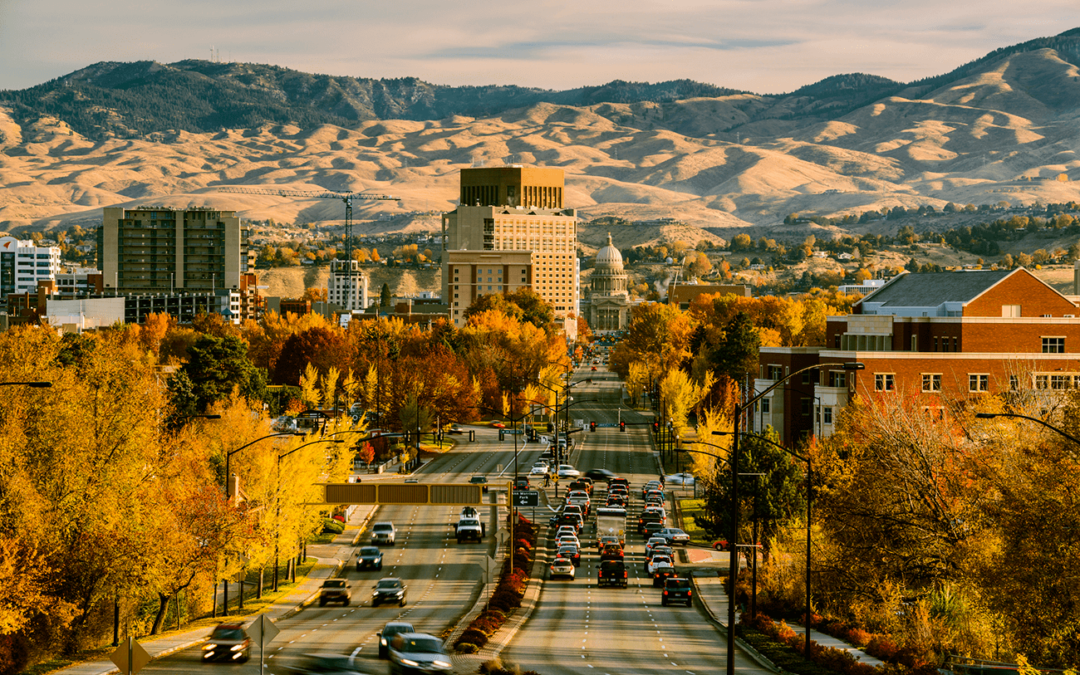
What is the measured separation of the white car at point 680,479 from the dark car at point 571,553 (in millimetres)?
33859

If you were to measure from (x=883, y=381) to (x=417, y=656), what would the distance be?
71.3 m

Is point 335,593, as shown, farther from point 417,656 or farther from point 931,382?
point 931,382

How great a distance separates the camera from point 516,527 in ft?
304

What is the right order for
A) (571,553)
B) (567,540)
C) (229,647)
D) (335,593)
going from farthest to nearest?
(567,540), (571,553), (335,593), (229,647)

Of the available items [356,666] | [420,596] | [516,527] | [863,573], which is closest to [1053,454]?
[863,573]

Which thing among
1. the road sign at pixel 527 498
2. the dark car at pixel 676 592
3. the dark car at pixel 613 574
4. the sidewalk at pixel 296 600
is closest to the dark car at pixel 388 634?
the sidewalk at pixel 296 600

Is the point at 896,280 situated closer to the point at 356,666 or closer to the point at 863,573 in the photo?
the point at 863,573

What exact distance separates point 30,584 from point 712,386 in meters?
117

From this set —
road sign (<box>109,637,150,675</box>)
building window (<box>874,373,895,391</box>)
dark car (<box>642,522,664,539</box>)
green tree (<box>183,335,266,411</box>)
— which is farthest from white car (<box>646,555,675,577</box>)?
green tree (<box>183,335,266,411</box>)

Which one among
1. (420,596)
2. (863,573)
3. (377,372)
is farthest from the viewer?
(377,372)

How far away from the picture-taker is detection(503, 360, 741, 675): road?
53.6m

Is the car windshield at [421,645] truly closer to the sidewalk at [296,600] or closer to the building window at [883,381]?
the sidewalk at [296,600]

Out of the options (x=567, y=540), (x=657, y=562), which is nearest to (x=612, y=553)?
(x=657, y=562)

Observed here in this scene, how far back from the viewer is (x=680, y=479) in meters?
121
